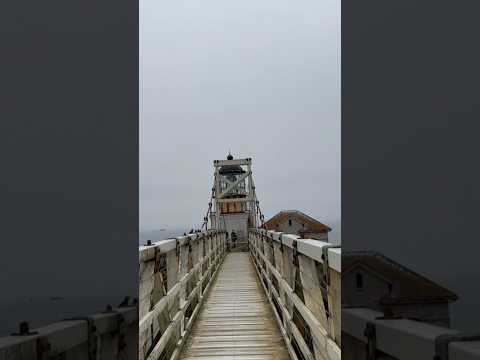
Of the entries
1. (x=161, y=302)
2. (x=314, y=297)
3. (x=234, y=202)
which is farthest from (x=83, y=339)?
(x=234, y=202)

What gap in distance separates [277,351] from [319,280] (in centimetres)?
243

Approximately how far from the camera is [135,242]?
196 centimetres

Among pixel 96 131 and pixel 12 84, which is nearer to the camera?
pixel 12 84

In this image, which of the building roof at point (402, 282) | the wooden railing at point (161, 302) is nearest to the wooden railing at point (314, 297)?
the building roof at point (402, 282)

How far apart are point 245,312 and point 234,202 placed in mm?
25692

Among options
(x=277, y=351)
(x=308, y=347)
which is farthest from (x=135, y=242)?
(x=277, y=351)

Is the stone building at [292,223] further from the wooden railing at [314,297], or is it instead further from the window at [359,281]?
the window at [359,281]

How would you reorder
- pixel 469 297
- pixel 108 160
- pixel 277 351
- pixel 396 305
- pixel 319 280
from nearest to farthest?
pixel 469 297 → pixel 396 305 → pixel 108 160 → pixel 319 280 → pixel 277 351

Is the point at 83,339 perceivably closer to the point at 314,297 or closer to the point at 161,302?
the point at 314,297

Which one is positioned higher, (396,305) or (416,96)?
(416,96)

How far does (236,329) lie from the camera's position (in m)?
6.75

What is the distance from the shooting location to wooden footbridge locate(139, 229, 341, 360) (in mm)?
3105

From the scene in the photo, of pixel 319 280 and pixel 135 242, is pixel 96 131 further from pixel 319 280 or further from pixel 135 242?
pixel 319 280

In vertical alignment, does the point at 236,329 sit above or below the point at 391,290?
below
